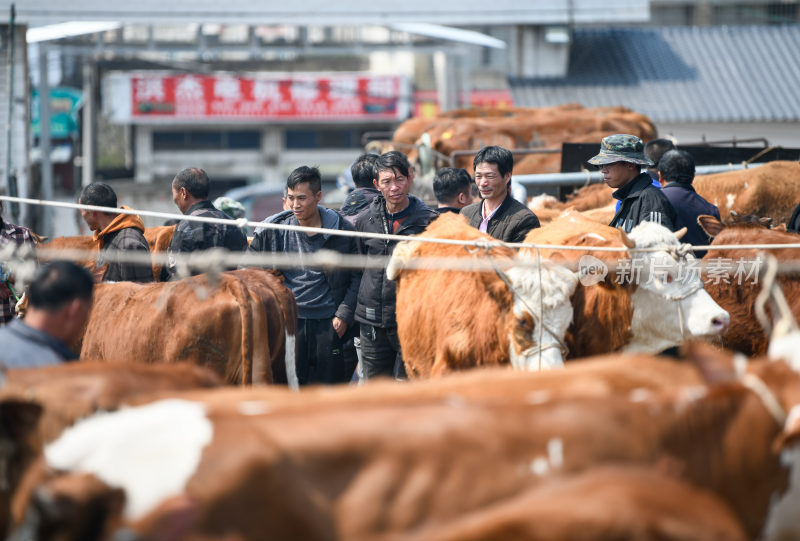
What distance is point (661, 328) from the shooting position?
4543 mm

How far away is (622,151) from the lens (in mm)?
5578

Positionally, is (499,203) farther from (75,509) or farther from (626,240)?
(75,509)

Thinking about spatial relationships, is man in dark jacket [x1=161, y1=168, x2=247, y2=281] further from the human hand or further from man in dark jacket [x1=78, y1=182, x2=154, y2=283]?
the human hand

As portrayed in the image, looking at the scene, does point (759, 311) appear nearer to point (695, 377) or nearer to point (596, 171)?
point (695, 377)

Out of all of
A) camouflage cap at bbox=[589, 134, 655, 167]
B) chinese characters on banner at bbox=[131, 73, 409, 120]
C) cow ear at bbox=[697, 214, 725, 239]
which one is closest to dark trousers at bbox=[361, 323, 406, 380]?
camouflage cap at bbox=[589, 134, 655, 167]

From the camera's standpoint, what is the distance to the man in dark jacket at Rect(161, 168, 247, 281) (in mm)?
5605

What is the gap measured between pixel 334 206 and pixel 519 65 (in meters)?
10.8

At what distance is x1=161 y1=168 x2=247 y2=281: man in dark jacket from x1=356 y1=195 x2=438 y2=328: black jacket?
0.85 m

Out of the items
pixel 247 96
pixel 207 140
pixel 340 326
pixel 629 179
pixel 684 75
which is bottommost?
pixel 340 326

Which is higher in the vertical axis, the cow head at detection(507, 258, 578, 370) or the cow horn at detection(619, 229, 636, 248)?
the cow horn at detection(619, 229, 636, 248)

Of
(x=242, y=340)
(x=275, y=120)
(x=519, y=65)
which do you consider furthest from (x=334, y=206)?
(x=275, y=120)

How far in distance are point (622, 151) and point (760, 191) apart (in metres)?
2.72

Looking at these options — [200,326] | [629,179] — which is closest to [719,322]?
[629,179]

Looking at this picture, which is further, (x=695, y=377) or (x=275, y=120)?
(x=275, y=120)
